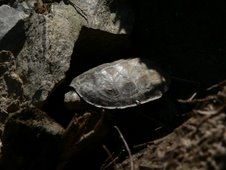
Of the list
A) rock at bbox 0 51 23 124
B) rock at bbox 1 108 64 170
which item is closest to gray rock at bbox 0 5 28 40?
rock at bbox 0 51 23 124

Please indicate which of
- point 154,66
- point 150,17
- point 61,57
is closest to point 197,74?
point 154,66

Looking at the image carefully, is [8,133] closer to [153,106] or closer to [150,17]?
[153,106]

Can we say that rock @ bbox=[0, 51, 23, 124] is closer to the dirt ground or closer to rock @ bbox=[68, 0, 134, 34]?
rock @ bbox=[68, 0, 134, 34]

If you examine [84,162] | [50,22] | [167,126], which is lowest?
[84,162]

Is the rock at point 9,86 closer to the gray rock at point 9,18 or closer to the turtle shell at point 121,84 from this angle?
the gray rock at point 9,18

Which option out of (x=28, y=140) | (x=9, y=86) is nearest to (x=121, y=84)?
(x=9, y=86)

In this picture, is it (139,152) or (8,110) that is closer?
(139,152)
